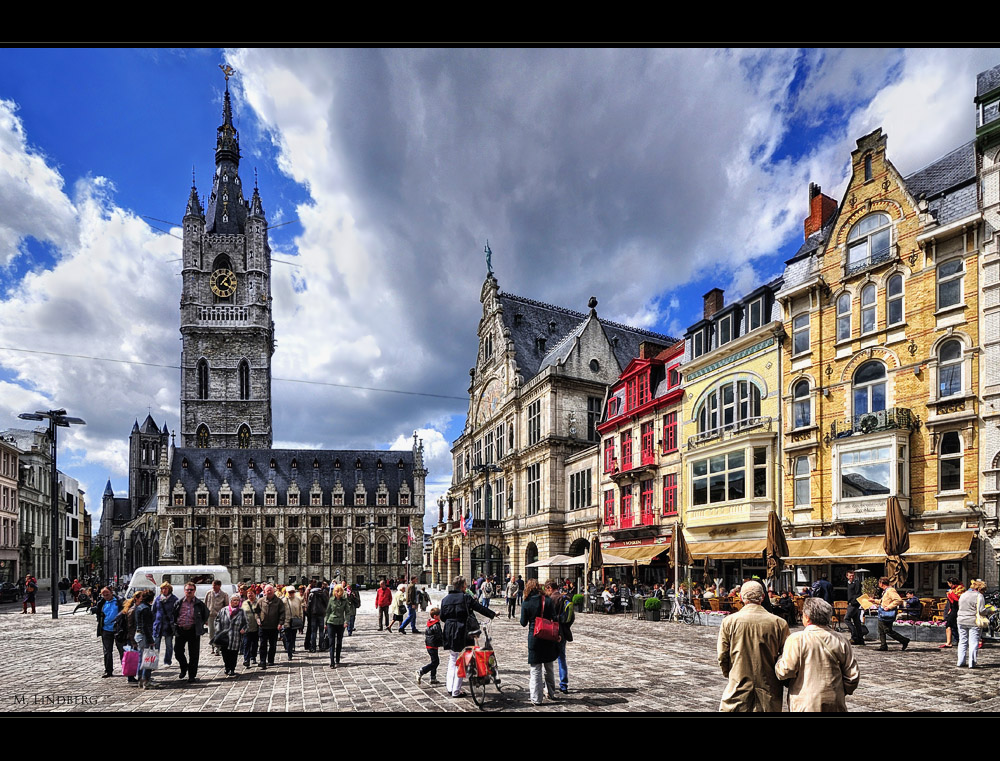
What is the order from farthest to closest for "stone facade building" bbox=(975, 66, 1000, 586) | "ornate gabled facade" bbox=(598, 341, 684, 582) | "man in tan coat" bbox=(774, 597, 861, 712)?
"ornate gabled facade" bbox=(598, 341, 684, 582), "stone facade building" bbox=(975, 66, 1000, 586), "man in tan coat" bbox=(774, 597, 861, 712)

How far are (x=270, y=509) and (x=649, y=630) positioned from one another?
79.1 meters

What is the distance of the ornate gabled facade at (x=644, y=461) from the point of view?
33.4 m

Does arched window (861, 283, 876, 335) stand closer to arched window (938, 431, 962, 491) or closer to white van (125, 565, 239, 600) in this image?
arched window (938, 431, 962, 491)

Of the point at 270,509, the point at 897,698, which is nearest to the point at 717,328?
the point at 897,698

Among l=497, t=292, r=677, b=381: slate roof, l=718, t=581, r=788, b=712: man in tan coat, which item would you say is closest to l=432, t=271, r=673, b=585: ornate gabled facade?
l=497, t=292, r=677, b=381: slate roof

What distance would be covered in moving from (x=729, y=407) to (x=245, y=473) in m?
80.6

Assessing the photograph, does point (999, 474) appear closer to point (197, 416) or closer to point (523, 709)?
point (523, 709)

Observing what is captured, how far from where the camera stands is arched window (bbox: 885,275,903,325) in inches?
878

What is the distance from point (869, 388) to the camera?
23.0 meters

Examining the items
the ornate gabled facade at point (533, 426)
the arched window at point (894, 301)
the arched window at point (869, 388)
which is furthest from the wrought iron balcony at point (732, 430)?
the ornate gabled facade at point (533, 426)

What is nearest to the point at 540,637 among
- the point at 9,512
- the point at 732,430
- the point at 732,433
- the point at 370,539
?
the point at 732,433

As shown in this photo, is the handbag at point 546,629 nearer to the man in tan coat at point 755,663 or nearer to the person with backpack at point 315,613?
the man in tan coat at point 755,663

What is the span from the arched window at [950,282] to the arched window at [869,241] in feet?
6.46

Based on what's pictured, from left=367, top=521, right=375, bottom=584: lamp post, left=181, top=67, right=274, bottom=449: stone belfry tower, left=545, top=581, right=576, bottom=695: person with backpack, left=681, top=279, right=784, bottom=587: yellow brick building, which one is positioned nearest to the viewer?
left=545, top=581, right=576, bottom=695: person with backpack
